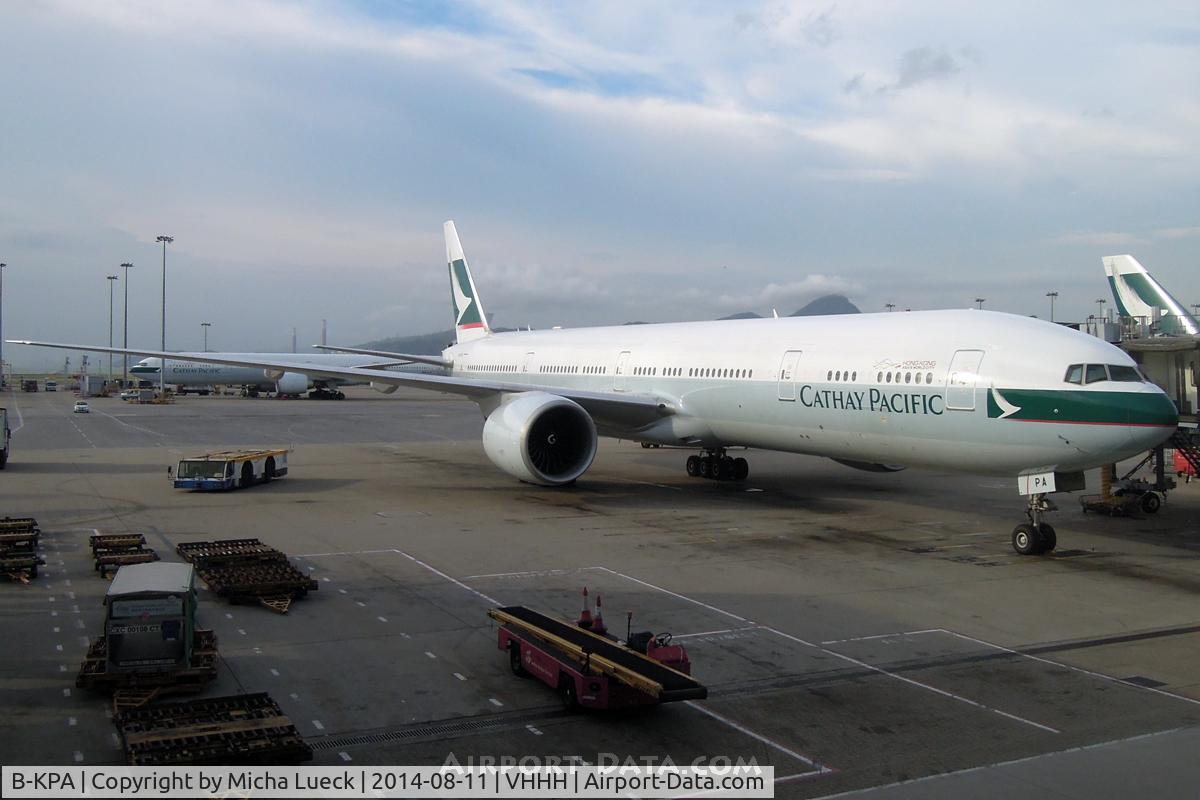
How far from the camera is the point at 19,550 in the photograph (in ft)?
46.5

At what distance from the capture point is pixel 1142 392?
14.7 m

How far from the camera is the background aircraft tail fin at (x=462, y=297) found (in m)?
36.5

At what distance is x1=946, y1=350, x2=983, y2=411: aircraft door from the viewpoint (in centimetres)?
1592

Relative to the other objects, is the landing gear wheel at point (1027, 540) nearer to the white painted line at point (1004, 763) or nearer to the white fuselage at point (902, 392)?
the white fuselage at point (902, 392)

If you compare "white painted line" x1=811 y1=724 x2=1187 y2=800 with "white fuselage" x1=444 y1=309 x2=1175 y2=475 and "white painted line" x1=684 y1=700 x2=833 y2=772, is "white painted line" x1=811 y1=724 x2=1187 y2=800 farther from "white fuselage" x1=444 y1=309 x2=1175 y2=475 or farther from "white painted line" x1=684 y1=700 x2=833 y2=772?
"white fuselage" x1=444 y1=309 x2=1175 y2=475

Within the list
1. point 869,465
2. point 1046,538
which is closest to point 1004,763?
point 1046,538

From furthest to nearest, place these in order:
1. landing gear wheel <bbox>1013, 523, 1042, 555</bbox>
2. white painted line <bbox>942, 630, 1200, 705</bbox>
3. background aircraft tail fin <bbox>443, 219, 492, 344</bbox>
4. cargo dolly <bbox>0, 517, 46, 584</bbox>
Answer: background aircraft tail fin <bbox>443, 219, 492, 344</bbox>, landing gear wheel <bbox>1013, 523, 1042, 555</bbox>, cargo dolly <bbox>0, 517, 46, 584</bbox>, white painted line <bbox>942, 630, 1200, 705</bbox>

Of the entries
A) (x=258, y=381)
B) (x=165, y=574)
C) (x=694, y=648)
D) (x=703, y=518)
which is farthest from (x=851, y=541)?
(x=258, y=381)

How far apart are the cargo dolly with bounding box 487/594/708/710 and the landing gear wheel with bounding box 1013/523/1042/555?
9.00 metres

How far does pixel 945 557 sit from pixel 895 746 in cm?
858

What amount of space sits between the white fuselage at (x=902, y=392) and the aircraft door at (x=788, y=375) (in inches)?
1.1

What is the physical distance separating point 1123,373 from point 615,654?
10.5 metres

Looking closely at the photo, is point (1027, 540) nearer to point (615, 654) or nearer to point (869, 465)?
point (869, 465)

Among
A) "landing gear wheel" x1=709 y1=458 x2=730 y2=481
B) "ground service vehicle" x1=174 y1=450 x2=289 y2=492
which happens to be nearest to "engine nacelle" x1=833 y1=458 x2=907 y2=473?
"landing gear wheel" x1=709 y1=458 x2=730 y2=481
